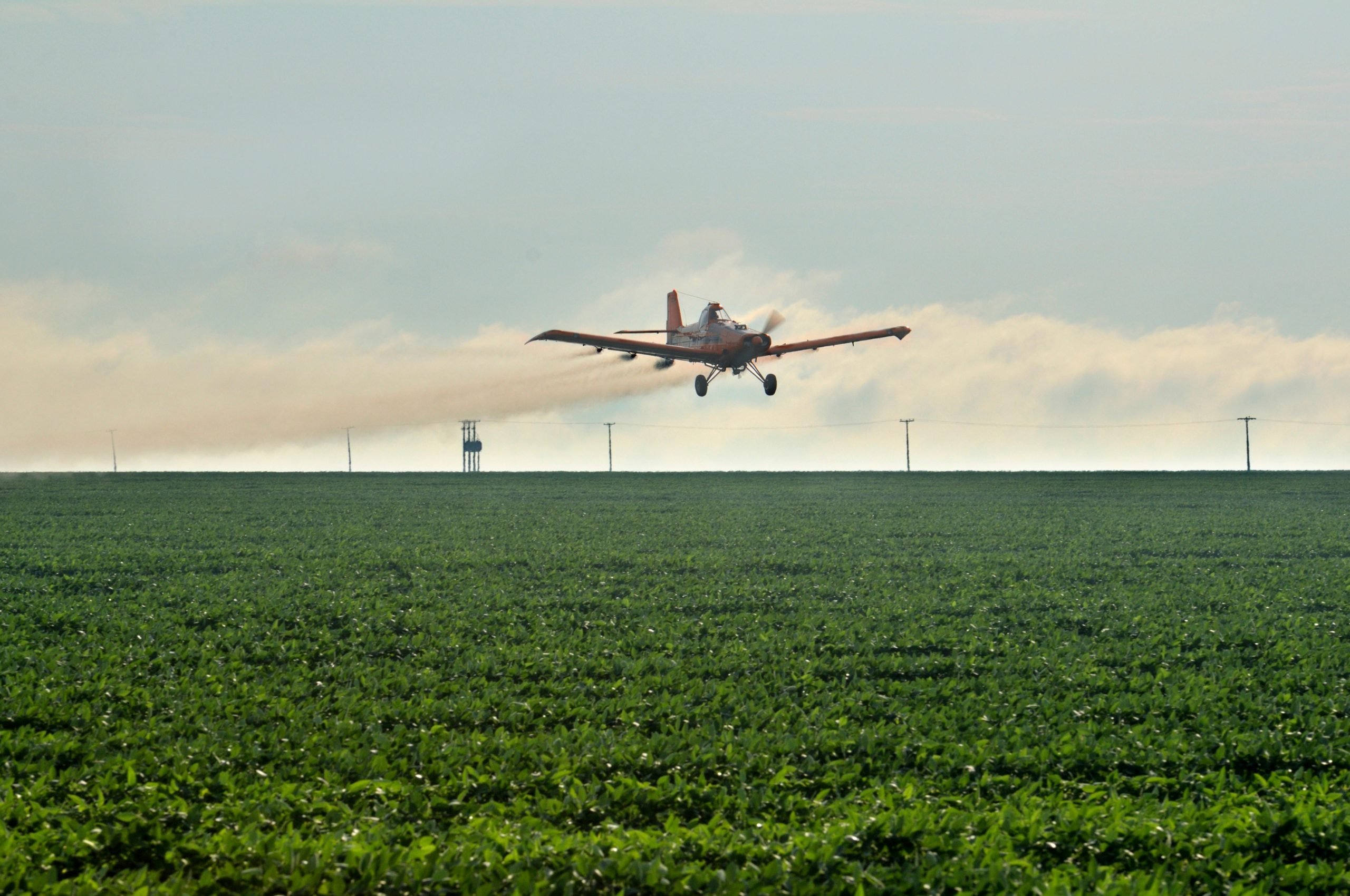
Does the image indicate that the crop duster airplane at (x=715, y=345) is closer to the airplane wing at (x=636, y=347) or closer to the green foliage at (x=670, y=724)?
the airplane wing at (x=636, y=347)

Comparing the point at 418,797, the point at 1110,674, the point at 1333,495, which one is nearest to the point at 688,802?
the point at 418,797

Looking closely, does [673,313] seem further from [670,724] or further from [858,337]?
[670,724]

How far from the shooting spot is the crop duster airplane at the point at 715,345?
47219mm

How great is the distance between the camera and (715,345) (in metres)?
47.9

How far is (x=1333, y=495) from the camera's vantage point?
69188 millimetres

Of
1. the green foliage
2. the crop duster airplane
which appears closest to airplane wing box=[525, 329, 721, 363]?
the crop duster airplane

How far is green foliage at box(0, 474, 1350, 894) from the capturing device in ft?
31.2

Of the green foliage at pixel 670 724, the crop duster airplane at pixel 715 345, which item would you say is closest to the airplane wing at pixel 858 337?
the crop duster airplane at pixel 715 345

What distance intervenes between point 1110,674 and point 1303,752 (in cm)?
413

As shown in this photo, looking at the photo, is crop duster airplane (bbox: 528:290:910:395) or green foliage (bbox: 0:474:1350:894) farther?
crop duster airplane (bbox: 528:290:910:395)

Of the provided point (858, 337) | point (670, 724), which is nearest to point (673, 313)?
point (858, 337)

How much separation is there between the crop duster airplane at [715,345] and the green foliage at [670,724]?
629 inches

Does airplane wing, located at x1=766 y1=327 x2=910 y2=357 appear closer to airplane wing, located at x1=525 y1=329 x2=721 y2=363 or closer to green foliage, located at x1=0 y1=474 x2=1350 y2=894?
airplane wing, located at x1=525 y1=329 x2=721 y2=363

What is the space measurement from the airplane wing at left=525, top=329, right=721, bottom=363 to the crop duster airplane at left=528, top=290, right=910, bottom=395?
0.02 meters
